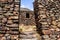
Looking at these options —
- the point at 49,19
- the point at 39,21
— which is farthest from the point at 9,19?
the point at 49,19

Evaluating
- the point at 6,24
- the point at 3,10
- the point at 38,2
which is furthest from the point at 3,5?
the point at 38,2

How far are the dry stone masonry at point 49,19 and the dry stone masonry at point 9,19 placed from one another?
36.5 inches

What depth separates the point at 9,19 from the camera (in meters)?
4.32

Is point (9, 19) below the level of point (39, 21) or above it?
above

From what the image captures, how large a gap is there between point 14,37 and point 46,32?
1047 mm

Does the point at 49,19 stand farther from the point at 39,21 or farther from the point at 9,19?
the point at 9,19

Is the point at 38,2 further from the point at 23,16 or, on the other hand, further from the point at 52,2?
the point at 23,16

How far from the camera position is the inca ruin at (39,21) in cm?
424

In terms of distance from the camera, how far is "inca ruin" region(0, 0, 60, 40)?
424 centimetres

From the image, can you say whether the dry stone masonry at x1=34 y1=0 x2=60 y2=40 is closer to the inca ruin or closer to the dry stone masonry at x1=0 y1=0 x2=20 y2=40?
the inca ruin

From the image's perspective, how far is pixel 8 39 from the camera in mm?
4164

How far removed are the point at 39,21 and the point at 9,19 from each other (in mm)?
1066

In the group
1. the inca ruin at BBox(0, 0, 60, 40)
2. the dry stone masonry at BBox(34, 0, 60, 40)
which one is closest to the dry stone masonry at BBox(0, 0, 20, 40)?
the inca ruin at BBox(0, 0, 60, 40)

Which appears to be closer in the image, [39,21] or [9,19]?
[9,19]
